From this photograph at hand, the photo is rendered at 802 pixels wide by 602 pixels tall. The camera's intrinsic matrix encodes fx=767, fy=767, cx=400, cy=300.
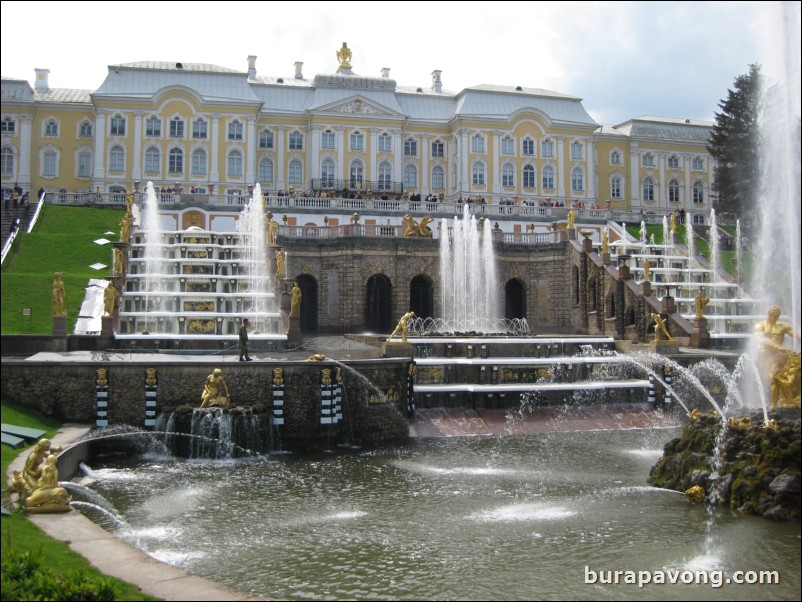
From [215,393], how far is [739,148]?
173 ft

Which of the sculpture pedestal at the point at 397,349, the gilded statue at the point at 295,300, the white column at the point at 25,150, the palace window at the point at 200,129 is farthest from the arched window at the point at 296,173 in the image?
the sculpture pedestal at the point at 397,349

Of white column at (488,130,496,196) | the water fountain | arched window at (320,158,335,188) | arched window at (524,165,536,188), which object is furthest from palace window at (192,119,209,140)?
arched window at (524,165,536,188)

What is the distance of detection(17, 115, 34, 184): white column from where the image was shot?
66.5m

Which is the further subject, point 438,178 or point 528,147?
point 438,178

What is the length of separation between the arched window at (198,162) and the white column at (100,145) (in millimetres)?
7290

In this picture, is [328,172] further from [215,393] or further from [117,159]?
[215,393]

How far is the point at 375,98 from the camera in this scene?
7106 cm

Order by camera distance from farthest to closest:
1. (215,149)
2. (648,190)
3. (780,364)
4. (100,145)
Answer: (648,190)
(215,149)
(100,145)
(780,364)

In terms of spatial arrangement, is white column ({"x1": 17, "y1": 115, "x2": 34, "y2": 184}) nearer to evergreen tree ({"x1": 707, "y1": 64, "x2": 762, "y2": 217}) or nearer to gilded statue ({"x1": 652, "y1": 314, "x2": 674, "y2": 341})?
gilded statue ({"x1": 652, "y1": 314, "x2": 674, "y2": 341})

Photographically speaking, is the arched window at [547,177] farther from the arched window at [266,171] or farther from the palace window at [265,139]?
the palace window at [265,139]

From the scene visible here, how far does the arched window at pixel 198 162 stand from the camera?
66.1 metres

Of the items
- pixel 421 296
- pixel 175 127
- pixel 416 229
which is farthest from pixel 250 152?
pixel 421 296

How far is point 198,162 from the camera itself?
218ft

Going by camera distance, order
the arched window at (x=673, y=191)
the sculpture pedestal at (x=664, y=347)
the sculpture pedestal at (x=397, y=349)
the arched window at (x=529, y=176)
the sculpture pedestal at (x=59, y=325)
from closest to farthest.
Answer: the sculpture pedestal at (x=397, y=349)
the sculpture pedestal at (x=59, y=325)
the sculpture pedestal at (x=664, y=347)
the arched window at (x=529, y=176)
the arched window at (x=673, y=191)
